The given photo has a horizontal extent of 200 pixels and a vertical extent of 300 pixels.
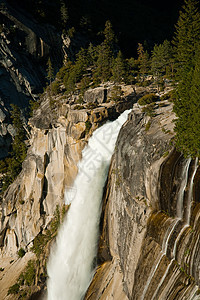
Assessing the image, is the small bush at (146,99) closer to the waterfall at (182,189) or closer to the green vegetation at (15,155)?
the waterfall at (182,189)

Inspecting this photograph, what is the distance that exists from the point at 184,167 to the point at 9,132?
60.4m

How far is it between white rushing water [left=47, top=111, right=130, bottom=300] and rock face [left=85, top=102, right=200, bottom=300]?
2.85 m

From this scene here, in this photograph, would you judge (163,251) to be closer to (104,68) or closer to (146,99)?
(146,99)

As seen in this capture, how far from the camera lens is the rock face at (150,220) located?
1578 centimetres

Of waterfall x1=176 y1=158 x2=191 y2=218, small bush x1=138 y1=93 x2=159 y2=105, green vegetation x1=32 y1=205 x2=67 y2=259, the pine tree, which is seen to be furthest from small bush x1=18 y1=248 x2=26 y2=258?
the pine tree

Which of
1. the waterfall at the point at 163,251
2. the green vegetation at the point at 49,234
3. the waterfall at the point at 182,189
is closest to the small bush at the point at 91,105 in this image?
the green vegetation at the point at 49,234

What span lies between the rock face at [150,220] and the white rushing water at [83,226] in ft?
9.36

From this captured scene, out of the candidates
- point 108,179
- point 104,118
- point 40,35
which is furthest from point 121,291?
point 40,35

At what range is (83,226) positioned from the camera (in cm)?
3394

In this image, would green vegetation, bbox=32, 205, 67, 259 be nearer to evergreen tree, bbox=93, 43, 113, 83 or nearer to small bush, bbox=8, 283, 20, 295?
small bush, bbox=8, 283, 20, 295

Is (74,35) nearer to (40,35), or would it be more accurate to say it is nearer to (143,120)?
(40,35)

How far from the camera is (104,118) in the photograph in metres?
38.3

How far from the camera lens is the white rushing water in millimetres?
31750

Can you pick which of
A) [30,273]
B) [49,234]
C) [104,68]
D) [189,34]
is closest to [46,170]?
[49,234]
